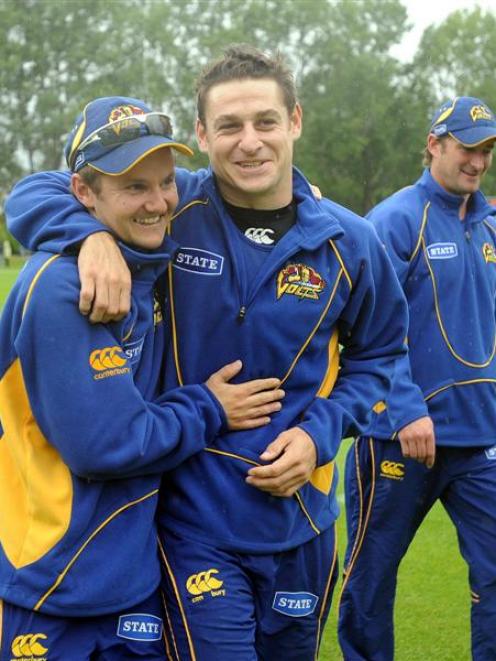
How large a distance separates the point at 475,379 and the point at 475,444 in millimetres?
293

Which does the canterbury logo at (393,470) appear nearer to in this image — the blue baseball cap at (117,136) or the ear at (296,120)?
the ear at (296,120)

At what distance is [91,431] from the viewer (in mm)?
2801

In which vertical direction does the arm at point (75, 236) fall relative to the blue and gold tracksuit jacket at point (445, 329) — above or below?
above

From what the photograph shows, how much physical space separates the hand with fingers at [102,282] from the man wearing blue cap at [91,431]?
0.04 metres

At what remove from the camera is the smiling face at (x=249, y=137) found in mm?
3268

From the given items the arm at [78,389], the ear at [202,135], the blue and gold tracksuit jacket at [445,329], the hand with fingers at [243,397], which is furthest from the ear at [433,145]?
the arm at [78,389]

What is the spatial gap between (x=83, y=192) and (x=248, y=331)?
0.67m

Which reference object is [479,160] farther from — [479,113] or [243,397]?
[243,397]

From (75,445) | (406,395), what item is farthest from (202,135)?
(406,395)

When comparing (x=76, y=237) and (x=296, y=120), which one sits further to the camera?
(x=296, y=120)

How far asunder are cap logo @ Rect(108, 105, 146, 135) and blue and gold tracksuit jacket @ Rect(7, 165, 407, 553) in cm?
31

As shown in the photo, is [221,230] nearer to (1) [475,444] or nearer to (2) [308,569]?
(2) [308,569]

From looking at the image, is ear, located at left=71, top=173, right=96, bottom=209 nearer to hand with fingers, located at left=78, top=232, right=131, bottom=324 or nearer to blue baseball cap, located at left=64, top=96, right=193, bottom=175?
blue baseball cap, located at left=64, top=96, right=193, bottom=175

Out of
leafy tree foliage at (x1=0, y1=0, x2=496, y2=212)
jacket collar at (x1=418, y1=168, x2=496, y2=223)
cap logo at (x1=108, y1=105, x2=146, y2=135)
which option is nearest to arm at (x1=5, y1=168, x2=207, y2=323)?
cap logo at (x1=108, y1=105, x2=146, y2=135)
